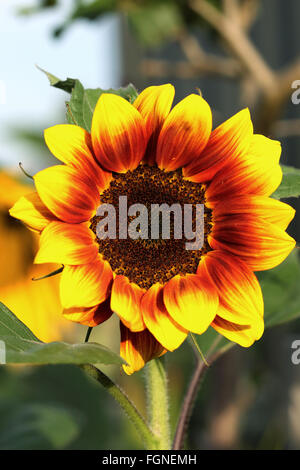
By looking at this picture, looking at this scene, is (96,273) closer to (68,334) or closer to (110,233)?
(110,233)

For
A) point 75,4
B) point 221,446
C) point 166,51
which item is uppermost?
point 75,4

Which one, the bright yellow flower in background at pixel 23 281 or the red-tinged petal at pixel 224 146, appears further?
the bright yellow flower in background at pixel 23 281

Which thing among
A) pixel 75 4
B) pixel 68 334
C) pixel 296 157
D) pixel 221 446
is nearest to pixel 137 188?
pixel 68 334

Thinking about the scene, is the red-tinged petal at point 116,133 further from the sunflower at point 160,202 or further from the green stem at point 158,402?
the green stem at point 158,402

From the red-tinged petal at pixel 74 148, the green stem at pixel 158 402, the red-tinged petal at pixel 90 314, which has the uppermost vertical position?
the red-tinged petal at pixel 74 148

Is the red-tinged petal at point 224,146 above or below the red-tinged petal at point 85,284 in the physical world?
above

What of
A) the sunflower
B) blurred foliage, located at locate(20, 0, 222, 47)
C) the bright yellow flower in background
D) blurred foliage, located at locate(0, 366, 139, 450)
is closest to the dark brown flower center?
the sunflower

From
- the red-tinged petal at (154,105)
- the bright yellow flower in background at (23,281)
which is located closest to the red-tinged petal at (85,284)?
the red-tinged petal at (154,105)

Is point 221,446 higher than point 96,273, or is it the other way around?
point 96,273
